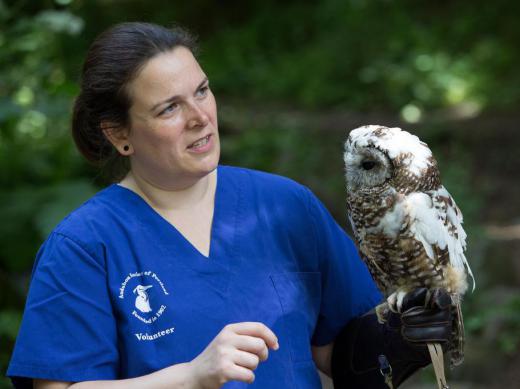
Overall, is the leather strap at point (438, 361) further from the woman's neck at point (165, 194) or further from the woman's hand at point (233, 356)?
the woman's neck at point (165, 194)

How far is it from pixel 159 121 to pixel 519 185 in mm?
4958

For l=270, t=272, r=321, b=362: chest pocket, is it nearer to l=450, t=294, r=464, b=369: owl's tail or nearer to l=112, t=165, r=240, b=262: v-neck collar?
l=112, t=165, r=240, b=262: v-neck collar

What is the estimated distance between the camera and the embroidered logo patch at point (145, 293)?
5.93 feet

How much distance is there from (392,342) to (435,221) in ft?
1.21

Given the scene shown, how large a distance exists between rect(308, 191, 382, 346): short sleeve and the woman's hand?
19.8 inches

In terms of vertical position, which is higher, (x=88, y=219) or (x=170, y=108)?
(x=170, y=108)

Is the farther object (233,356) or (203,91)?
(203,91)

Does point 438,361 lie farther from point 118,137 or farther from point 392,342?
point 118,137

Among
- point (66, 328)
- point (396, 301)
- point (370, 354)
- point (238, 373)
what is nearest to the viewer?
point (238, 373)

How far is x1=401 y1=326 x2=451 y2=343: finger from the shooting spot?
1.89m

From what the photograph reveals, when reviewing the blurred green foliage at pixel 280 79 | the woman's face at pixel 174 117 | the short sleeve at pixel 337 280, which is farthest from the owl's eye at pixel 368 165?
the blurred green foliage at pixel 280 79

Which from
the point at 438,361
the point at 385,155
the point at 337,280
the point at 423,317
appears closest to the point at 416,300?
the point at 423,317

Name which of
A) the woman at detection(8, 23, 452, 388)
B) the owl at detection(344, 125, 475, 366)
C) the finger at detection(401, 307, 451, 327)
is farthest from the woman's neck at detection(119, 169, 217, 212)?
the finger at detection(401, 307, 451, 327)

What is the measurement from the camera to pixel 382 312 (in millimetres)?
2049
